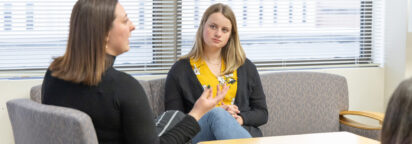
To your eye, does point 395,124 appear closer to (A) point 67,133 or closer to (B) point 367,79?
(A) point 67,133

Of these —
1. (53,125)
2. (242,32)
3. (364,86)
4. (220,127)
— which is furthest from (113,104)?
(364,86)

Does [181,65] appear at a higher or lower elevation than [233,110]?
higher

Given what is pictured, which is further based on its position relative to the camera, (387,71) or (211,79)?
(387,71)

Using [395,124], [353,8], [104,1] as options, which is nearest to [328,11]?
[353,8]

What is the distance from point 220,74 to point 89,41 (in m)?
1.48

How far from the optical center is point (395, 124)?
2.92 feet

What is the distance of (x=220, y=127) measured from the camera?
8.34ft

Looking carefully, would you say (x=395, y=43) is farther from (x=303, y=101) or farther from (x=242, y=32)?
(x=242, y=32)

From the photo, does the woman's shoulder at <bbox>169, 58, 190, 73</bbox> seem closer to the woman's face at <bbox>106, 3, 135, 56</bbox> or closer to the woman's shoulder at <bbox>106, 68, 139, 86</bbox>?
the woman's face at <bbox>106, 3, 135, 56</bbox>

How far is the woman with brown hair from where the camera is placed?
175 cm

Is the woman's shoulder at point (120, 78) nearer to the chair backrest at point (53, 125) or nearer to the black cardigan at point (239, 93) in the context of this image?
the chair backrest at point (53, 125)

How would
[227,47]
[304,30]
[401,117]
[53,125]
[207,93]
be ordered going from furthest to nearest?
[304,30]
[227,47]
[207,93]
[53,125]
[401,117]

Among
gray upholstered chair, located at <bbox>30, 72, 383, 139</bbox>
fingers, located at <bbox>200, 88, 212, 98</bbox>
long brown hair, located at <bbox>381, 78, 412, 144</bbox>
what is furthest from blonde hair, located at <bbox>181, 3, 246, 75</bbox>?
long brown hair, located at <bbox>381, 78, 412, 144</bbox>

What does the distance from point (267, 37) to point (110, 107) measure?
2166mm
